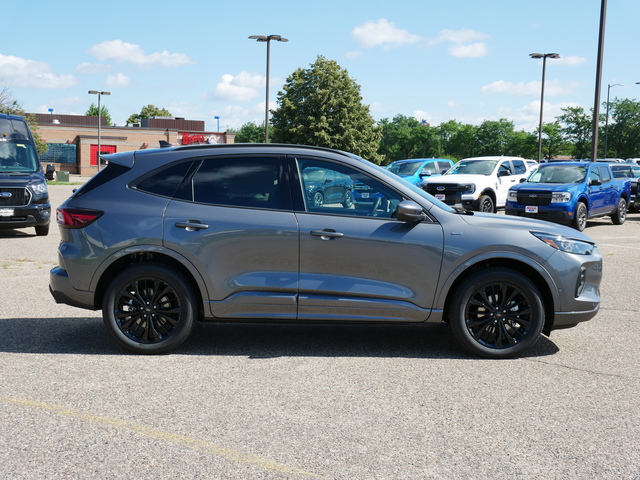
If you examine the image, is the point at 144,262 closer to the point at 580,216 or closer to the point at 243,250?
the point at 243,250

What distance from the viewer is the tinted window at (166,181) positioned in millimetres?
5758

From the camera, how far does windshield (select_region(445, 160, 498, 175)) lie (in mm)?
21594

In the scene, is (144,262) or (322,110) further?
(322,110)

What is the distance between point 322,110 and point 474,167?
39.6 meters

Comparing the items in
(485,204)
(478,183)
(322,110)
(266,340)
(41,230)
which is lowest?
(266,340)

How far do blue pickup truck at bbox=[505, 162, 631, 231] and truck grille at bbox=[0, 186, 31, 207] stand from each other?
1134 cm

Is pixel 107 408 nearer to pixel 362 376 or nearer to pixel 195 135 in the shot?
pixel 362 376

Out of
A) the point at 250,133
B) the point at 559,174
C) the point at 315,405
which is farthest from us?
the point at 250,133

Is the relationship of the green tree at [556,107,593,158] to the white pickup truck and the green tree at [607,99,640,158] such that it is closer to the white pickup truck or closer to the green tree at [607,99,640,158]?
the green tree at [607,99,640,158]

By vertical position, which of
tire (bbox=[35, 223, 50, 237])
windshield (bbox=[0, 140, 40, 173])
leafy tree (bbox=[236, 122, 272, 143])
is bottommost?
tire (bbox=[35, 223, 50, 237])

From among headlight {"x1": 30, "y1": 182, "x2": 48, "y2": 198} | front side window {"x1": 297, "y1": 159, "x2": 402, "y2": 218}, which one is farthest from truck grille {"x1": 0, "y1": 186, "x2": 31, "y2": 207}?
front side window {"x1": 297, "y1": 159, "x2": 402, "y2": 218}

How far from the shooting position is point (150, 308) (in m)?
5.63

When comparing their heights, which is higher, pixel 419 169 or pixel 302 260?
pixel 419 169

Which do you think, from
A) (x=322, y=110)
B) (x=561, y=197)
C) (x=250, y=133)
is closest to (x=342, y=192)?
(x=561, y=197)
